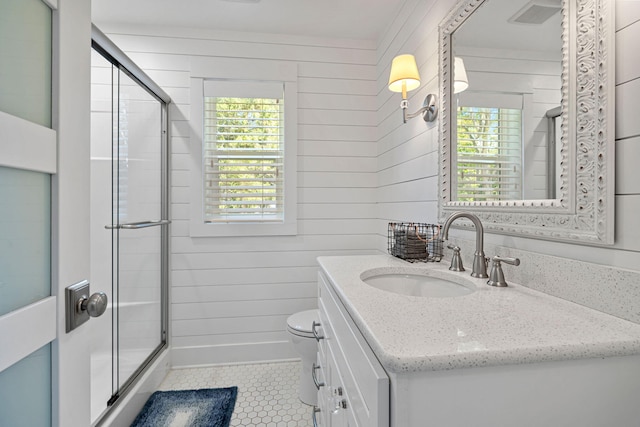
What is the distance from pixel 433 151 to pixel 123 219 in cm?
169

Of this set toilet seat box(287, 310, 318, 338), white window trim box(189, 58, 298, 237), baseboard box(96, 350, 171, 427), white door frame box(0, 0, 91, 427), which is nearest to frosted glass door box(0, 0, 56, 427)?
white door frame box(0, 0, 91, 427)

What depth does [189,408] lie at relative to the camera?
1686mm

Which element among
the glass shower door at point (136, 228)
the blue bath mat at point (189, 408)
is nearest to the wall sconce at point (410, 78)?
the glass shower door at point (136, 228)

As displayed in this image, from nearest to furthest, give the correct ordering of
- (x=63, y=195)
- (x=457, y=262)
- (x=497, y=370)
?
(x=497, y=370)
(x=63, y=195)
(x=457, y=262)

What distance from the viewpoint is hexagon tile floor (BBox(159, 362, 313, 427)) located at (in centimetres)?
162

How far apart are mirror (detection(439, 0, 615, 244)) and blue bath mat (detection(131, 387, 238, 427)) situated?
160cm

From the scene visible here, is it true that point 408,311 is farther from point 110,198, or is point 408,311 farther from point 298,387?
point 110,198

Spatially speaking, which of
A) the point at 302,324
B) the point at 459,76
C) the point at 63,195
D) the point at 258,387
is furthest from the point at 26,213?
the point at 258,387

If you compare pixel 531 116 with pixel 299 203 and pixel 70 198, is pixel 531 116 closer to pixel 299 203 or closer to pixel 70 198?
pixel 70 198

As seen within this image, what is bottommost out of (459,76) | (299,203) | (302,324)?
(302,324)

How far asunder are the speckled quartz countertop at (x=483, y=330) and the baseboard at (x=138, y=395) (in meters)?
1.39

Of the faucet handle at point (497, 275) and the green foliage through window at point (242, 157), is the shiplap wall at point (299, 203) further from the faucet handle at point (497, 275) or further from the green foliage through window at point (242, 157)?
the faucet handle at point (497, 275)

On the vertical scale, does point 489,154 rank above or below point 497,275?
above

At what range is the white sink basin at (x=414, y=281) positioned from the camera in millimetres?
1128
